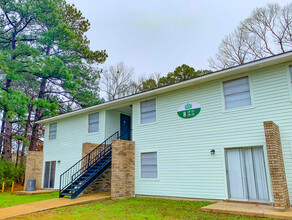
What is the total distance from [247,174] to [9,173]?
609 inches

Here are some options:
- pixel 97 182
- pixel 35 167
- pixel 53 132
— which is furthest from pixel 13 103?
pixel 97 182

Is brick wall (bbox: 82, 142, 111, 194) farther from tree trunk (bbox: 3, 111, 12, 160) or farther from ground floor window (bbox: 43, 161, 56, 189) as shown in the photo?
tree trunk (bbox: 3, 111, 12, 160)

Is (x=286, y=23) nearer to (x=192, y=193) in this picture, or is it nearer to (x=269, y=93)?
(x=269, y=93)

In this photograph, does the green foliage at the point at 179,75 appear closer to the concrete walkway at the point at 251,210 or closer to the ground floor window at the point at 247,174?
the ground floor window at the point at 247,174

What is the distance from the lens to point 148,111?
10.6m

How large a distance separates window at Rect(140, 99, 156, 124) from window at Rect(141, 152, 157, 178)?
1.57 metres

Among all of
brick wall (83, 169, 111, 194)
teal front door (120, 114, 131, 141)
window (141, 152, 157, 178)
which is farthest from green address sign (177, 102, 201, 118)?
brick wall (83, 169, 111, 194)

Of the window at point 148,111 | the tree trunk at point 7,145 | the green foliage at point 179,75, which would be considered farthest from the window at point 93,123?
the green foliage at point 179,75

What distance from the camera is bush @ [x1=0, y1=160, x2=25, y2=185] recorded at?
595 inches

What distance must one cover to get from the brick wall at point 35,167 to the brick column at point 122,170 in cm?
787

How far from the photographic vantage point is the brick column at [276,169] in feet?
19.5

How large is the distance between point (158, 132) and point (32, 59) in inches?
534

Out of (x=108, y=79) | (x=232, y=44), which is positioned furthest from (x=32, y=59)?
(x=232, y=44)

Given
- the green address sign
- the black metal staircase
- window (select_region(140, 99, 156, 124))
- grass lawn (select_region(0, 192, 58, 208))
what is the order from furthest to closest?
1. window (select_region(140, 99, 156, 124))
2. the black metal staircase
3. grass lawn (select_region(0, 192, 58, 208))
4. the green address sign
